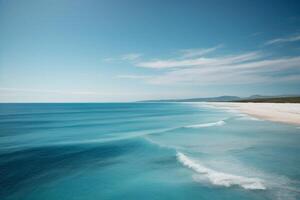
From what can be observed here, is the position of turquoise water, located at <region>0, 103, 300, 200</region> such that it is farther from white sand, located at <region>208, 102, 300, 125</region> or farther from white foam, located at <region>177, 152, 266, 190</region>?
white sand, located at <region>208, 102, 300, 125</region>

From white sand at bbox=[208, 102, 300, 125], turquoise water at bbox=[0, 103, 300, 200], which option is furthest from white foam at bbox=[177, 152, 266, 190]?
white sand at bbox=[208, 102, 300, 125]

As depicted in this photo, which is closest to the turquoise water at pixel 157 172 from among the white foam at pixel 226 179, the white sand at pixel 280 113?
the white foam at pixel 226 179

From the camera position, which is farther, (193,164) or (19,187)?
(193,164)

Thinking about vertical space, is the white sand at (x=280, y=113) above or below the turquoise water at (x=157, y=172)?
above

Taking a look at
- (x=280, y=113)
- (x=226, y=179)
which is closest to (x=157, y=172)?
(x=226, y=179)

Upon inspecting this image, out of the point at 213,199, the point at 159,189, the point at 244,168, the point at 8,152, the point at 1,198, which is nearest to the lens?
the point at 213,199

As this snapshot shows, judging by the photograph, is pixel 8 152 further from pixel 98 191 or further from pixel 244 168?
pixel 244 168

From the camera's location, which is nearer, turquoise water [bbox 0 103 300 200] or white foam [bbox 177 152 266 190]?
turquoise water [bbox 0 103 300 200]

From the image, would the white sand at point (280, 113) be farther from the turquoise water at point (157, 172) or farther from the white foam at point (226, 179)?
the white foam at point (226, 179)

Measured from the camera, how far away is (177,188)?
768cm

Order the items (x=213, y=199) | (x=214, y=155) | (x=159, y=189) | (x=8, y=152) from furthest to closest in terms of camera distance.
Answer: (x=8, y=152)
(x=214, y=155)
(x=159, y=189)
(x=213, y=199)

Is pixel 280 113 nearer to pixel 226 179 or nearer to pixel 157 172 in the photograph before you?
pixel 226 179

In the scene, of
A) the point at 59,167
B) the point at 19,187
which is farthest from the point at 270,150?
the point at 19,187

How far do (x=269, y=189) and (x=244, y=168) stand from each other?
2.39 meters
